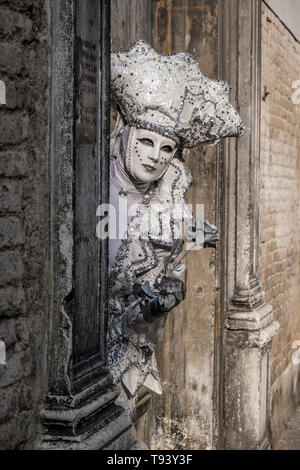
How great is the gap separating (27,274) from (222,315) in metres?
3.06

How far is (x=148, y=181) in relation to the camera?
12.5 ft

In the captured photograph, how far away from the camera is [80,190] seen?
2.90 metres

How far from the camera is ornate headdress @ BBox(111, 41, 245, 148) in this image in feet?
12.0

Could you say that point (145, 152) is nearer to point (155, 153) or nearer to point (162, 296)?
point (155, 153)

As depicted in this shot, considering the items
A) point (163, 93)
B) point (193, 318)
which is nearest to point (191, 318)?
point (193, 318)

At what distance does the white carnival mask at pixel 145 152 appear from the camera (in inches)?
146

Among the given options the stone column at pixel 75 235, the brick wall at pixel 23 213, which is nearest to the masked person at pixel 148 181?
the stone column at pixel 75 235

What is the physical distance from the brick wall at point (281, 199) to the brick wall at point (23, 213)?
3679mm

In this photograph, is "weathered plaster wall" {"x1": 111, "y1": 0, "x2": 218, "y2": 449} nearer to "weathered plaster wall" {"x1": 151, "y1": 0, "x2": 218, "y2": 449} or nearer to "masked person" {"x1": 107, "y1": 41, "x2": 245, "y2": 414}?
"weathered plaster wall" {"x1": 151, "y1": 0, "x2": 218, "y2": 449}

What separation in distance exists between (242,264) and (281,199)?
5.41 ft

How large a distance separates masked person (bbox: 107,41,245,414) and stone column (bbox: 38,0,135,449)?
654 millimetres

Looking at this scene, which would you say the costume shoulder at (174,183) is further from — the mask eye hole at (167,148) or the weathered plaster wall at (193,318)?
the weathered plaster wall at (193,318)
